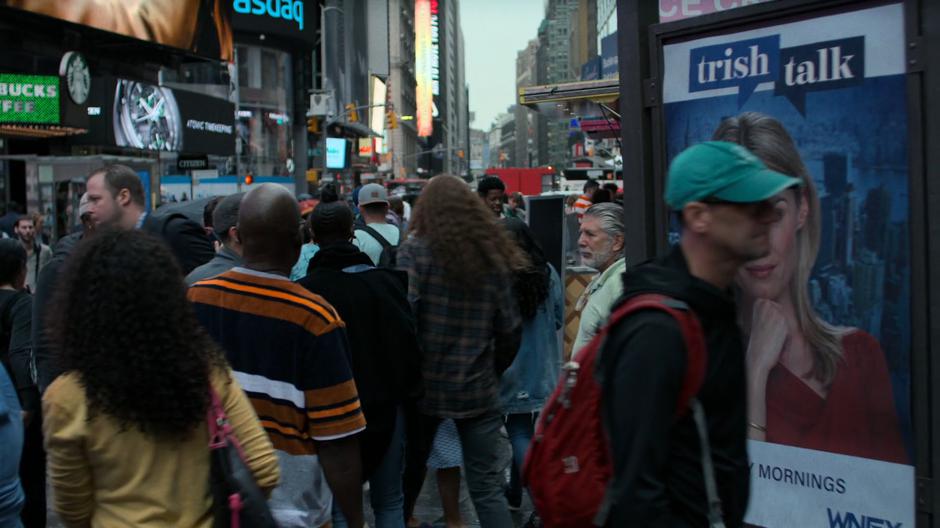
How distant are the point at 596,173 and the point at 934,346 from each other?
40.8 metres

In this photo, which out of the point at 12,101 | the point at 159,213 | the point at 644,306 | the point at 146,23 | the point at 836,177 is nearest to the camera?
the point at 644,306

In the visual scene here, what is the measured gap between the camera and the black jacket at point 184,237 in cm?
541

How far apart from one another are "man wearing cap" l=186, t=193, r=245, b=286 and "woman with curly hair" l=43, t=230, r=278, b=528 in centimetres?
191

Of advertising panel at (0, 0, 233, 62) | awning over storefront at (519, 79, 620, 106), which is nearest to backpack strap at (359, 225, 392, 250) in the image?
awning over storefront at (519, 79, 620, 106)

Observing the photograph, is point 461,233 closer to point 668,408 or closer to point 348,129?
point 668,408

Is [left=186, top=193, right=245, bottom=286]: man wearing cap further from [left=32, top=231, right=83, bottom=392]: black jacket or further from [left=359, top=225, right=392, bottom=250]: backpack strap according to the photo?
[left=359, top=225, right=392, bottom=250]: backpack strap

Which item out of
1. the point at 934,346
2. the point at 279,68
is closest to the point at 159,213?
the point at 934,346

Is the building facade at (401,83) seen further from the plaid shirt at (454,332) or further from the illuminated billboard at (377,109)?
the plaid shirt at (454,332)

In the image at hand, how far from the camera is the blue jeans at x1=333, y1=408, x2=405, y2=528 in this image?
4.73 metres

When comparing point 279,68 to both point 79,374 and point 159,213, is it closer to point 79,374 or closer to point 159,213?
point 159,213

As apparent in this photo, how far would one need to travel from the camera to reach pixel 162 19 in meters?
25.1

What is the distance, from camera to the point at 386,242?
24.1ft

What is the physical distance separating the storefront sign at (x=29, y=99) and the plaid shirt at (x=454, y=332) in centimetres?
1509

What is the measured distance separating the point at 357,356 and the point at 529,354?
1548 millimetres
